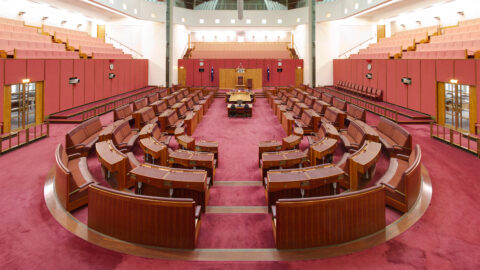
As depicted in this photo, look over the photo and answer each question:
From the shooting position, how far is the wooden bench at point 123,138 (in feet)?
20.7

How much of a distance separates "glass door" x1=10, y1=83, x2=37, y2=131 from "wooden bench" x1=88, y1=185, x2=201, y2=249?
7.96 meters

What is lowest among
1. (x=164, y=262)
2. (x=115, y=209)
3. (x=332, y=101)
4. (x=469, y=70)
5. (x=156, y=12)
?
(x=164, y=262)

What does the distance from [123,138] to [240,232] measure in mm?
4862

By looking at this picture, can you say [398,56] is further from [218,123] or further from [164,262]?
[164,262]

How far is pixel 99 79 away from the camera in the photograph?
13.7 metres

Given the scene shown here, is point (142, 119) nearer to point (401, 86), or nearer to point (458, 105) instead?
point (458, 105)

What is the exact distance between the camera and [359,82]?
16578 mm

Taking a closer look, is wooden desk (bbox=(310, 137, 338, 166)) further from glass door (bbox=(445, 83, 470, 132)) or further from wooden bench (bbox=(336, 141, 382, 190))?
glass door (bbox=(445, 83, 470, 132))

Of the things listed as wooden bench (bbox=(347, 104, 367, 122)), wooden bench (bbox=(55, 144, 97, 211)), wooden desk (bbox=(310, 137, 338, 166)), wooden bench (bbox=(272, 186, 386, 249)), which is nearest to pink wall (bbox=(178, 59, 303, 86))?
wooden bench (bbox=(347, 104, 367, 122))

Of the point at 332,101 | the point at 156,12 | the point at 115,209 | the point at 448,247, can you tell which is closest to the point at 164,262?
the point at 115,209

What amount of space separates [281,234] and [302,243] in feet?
0.78

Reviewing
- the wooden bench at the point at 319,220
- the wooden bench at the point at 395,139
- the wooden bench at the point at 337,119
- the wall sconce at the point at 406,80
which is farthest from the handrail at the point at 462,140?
the wooden bench at the point at 319,220

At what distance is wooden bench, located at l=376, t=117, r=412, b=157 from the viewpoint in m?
5.86

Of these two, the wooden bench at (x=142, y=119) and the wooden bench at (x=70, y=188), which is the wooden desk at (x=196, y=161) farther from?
the wooden bench at (x=142, y=119)
